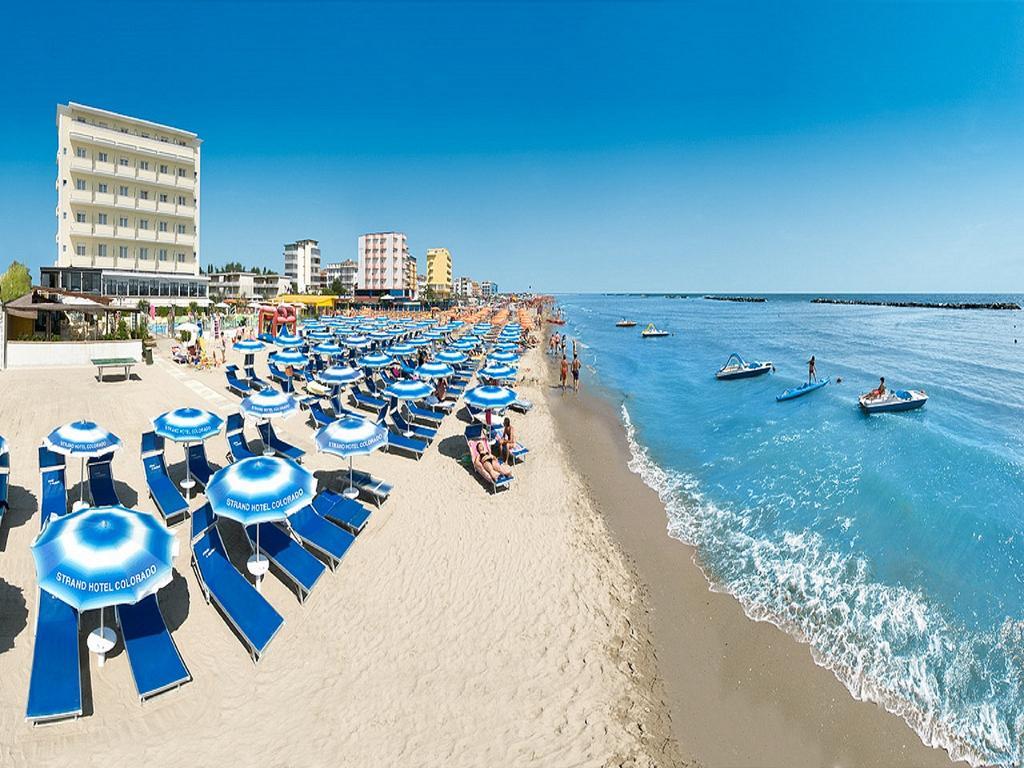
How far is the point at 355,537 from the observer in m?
8.68

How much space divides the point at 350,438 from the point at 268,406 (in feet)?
9.52

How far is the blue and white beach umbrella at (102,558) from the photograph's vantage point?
5.02 m

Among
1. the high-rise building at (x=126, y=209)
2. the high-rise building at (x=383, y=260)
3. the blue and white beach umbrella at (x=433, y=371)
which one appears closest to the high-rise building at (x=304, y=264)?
the high-rise building at (x=383, y=260)

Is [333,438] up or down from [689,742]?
up

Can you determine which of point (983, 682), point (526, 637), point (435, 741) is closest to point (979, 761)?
point (983, 682)

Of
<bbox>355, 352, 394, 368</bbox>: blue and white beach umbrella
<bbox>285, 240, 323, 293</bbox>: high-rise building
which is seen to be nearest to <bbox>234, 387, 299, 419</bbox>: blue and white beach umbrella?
<bbox>355, 352, 394, 368</bbox>: blue and white beach umbrella

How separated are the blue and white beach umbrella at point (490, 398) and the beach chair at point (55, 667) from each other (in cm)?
963

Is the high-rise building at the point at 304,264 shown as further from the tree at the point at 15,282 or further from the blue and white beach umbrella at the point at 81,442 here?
the blue and white beach umbrella at the point at 81,442

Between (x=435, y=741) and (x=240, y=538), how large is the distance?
17.0ft

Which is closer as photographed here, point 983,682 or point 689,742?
point 689,742

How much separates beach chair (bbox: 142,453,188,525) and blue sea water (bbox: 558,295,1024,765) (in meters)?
9.85

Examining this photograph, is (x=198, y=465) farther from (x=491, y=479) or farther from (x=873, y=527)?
(x=873, y=527)

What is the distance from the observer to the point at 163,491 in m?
9.26

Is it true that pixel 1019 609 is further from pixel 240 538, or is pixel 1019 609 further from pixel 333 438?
pixel 240 538
